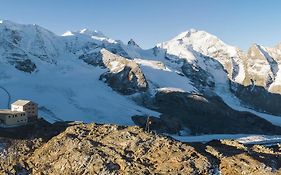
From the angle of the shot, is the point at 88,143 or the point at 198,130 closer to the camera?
the point at 88,143

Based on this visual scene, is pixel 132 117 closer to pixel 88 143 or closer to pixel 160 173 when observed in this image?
pixel 88 143

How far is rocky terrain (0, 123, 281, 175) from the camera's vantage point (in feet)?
245

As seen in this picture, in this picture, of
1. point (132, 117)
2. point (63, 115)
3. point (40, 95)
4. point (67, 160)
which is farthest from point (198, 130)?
point (67, 160)

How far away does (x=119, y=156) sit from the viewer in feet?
258

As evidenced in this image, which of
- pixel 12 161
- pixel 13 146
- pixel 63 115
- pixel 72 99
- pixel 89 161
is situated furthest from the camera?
pixel 72 99

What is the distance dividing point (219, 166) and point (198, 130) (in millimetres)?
109303

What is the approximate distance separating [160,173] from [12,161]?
92.6ft

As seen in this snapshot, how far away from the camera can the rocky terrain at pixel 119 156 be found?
74.6 m

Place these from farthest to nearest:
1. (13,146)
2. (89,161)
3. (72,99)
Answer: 1. (72,99)
2. (13,146)
3. (89,161)

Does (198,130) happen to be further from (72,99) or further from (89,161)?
(89,161)

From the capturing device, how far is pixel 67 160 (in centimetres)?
8000

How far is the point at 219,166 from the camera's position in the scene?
75875mm

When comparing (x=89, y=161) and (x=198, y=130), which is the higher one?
(x=89, y=161)

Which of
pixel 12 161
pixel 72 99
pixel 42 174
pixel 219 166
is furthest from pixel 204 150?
pixel 72 99
